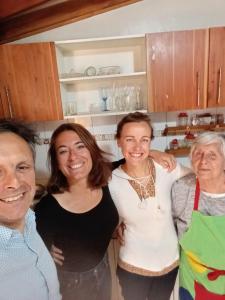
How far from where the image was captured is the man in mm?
603

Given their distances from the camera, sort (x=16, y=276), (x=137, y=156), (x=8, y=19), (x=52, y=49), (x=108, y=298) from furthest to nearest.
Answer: (x=8, y=19) < (x=52, y=49) < (x=108, y=298) < (x=137, y=156) < (x=16, y=276)

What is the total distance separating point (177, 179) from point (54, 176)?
59cm

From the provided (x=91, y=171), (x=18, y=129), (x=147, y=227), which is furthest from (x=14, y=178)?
(x=147, y=227)

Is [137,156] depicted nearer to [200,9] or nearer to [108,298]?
[108,298]

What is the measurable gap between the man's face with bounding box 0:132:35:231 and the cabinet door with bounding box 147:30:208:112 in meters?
1.16

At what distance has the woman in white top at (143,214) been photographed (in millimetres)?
1044

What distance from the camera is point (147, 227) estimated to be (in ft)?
3.42

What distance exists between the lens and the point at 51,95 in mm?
1622

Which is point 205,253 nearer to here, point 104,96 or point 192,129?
point 192,129

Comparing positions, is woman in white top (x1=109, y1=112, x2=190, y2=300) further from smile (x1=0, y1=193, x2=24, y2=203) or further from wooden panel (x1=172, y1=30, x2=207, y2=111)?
wooden panel (x1=172, y1=30, x2=207, y2=111)

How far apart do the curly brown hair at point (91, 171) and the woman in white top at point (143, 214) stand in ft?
0.19

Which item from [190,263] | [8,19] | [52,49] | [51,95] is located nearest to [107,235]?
[190,263]

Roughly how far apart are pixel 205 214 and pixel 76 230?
1.89ft

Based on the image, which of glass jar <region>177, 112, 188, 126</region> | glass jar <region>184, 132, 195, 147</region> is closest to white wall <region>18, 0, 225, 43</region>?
glass jar <region>177, 112, 188, 126</region>
